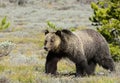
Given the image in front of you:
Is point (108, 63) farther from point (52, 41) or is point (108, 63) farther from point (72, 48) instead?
point (52, 41)

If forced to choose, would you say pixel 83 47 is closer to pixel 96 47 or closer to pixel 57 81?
pixel 96 47

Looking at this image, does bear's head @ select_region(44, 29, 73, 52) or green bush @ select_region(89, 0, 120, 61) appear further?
green bush @ select_region(89, 0, 120, 61)

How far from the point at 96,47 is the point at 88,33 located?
0.49 m

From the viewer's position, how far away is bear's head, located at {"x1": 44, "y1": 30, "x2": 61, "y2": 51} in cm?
1031

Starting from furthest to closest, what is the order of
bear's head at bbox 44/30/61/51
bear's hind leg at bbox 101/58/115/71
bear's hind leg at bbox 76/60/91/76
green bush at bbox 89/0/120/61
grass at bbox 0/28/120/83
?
green bush at bbox 89/0/120/61
bear's hind leg at bbox 101/58/115/71
bear's hind leg at bbox 76/60/91/76
bear's head at bbox 44/30/61/51
grass at bbox 0/28/120/83

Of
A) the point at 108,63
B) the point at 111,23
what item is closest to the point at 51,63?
the point at 108,63

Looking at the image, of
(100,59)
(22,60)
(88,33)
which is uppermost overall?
(88,33)

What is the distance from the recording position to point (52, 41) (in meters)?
10.4

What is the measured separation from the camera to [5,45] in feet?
42.7

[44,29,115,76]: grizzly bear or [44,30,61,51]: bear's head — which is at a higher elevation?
[44,30,61,51]: bear's head

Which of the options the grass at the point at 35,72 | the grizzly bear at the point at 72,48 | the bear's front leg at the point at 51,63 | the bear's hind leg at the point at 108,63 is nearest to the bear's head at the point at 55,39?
the grizzly bear at the point at 72,48

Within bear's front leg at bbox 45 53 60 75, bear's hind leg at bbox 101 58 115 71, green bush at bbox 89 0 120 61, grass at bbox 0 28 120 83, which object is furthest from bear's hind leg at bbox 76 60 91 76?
green bush at bbox 89 0 120 61

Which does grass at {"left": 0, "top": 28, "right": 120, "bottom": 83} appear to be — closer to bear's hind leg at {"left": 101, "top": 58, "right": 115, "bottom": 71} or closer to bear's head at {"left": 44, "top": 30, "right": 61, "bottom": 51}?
bear's hind leg at {"left": 101, "top": 58, "right": 115, "bottom": 71}

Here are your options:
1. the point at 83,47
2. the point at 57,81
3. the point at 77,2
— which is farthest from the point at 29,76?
the point at 77,2
